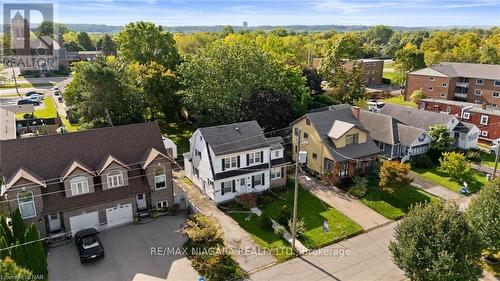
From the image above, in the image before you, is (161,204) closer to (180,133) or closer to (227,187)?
(227,187)

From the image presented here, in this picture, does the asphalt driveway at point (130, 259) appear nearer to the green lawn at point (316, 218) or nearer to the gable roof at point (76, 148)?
the gable roof at point (76, 148)

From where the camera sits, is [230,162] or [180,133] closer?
[230,162]

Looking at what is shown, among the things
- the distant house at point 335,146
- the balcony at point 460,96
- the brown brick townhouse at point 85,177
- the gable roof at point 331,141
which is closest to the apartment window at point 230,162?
the brown brick townhouse at point 85,177

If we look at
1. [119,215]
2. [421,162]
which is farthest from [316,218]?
[421,162]

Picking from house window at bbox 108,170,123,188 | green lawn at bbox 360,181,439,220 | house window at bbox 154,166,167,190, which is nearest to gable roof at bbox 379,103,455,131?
green lawn at bbox 360,181,439,220

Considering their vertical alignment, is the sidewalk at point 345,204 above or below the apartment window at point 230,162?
below

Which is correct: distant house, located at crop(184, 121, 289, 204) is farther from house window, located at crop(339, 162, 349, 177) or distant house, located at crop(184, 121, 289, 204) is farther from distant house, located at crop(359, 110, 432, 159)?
distant house, located at crop(359, 110, 432, 159)

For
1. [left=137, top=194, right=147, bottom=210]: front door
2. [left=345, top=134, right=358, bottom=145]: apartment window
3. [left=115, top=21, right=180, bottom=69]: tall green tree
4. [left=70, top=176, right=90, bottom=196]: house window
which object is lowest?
[left=137, top=194, right=147, bottom=210]: front door
